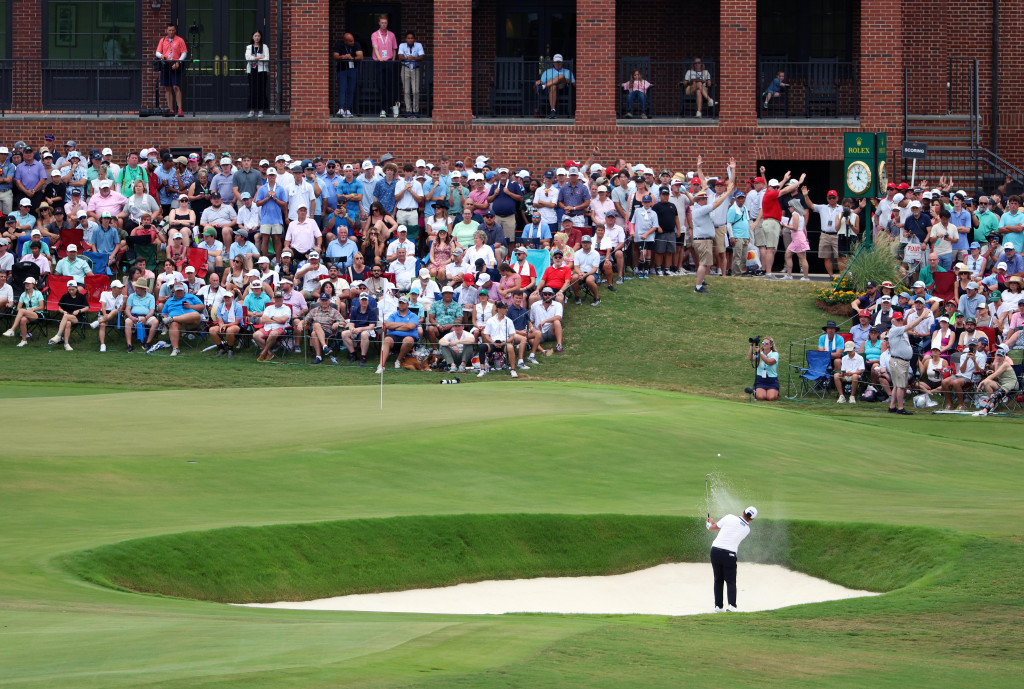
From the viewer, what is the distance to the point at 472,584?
12469 mm

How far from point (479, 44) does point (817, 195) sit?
30.8 ft

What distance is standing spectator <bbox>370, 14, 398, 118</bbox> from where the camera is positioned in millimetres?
34312

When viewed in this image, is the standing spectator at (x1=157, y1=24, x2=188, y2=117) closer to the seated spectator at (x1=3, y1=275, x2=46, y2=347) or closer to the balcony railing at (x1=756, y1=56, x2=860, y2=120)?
the seated spectator at (x1=3, y1=275, x2=46, y2=347)

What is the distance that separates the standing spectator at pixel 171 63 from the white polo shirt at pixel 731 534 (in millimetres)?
25107

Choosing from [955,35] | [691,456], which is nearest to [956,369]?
[691,456]

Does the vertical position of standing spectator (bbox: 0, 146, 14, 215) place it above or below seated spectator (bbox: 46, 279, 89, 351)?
above

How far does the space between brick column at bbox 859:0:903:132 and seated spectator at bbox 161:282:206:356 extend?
16.8 m

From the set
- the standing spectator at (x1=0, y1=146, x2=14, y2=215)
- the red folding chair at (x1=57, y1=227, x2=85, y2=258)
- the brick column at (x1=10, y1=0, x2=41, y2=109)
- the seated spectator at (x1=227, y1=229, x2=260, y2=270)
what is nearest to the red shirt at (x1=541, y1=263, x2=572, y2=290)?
the seated spectator at (x1=227, y1=229, x2=260, y2=270)

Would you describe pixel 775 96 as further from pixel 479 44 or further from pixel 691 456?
pixel 691 456

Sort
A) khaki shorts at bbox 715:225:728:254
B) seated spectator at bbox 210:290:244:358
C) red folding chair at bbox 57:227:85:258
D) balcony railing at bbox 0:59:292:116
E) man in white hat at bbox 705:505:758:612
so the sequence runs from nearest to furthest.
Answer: man in white hat at bbox 705:505:758:612 → seated spectator at bbox 210:290:244:358 → red folding chair at bbox 57:227:85:258 → khaki shorts at bbox 715:225:728:254 → balcony railing at bbox 0:59:292:116

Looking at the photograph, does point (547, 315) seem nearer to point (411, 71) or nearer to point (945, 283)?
point (945, 283)

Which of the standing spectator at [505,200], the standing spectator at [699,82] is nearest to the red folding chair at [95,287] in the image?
the standing spectator at [505,200]

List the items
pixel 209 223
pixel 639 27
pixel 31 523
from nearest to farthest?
pixel 31 523
pixel 209 223
pixel 639 27

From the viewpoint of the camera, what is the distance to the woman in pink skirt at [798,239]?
30094 millimetres
